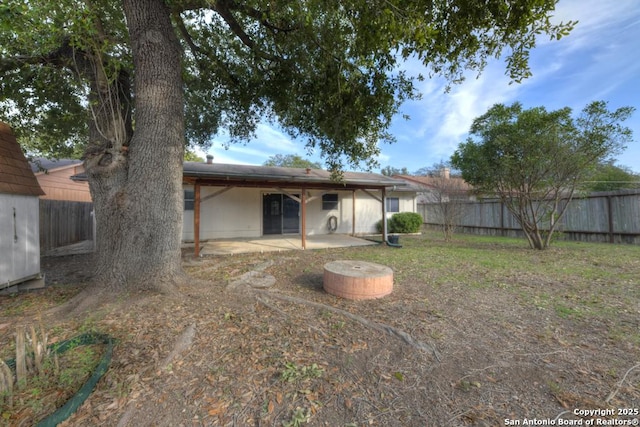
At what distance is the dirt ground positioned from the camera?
1.92m

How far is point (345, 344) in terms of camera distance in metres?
2.84

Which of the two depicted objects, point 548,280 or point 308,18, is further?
point 548,280

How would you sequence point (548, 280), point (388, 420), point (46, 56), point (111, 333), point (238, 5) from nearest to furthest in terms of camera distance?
point (388, 420)
point (111, 333)
point (46, 56)
point (238, 5)
point (548, 280)

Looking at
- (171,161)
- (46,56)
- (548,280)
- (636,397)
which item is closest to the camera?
(636,397)

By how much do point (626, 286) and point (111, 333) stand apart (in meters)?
7.79

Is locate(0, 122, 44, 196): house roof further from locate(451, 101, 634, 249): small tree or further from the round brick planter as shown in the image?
locate(451, 101, 634, 249): small tree

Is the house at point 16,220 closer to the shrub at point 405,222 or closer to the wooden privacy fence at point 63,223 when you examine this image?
the wooden privacy fence at point 63,223

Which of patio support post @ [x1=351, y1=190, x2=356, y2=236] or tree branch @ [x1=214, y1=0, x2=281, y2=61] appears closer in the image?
tree branch @ [x1=214, y1=0, x2=281, y2=61]

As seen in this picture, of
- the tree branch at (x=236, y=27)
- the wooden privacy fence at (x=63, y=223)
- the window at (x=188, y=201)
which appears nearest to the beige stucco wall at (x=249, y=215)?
the window at (x=188, y=201)

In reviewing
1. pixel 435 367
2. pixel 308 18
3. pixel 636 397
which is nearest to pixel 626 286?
pixel 636 397

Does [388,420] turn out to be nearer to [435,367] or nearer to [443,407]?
[443,407]

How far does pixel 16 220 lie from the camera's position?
4383 mm

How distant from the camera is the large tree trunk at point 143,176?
12.0 feet

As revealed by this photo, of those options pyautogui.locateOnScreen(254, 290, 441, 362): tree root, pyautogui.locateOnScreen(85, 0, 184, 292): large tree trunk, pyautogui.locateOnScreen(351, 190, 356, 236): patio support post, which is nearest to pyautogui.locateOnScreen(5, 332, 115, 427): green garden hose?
pyautogui.locateOnScreen(85, 0, 184, 292): large tree trunk
